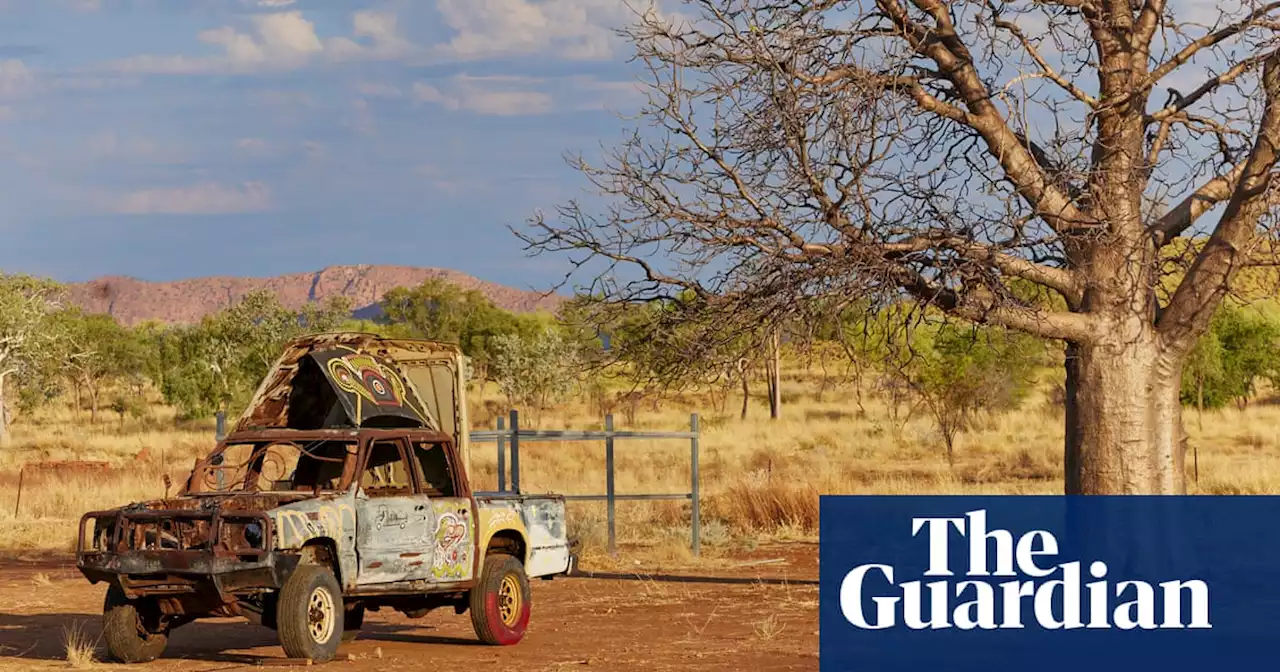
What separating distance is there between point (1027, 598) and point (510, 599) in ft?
14.6

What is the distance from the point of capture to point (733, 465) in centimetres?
3875

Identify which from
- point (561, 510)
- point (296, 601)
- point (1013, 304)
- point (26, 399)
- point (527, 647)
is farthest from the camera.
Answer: point (26, 399)

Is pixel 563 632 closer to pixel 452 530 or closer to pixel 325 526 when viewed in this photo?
pixel 452 530

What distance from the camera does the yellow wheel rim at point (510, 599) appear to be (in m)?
13.4

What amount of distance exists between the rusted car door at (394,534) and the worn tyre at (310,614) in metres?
0.38

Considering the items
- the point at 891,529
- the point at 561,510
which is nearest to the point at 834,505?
the point at 891,529

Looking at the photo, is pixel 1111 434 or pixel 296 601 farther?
pixel 1111 434

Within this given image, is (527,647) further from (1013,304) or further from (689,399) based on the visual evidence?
(689,399)

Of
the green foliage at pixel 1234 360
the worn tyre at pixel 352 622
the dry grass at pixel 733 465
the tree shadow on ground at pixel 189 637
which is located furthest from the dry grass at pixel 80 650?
the green foliage at pixel 1234 360

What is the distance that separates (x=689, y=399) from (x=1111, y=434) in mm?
58422

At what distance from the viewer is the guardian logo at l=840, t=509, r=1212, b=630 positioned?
42.8ft

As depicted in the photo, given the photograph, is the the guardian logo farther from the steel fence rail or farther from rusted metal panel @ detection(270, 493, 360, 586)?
the steel fence rail

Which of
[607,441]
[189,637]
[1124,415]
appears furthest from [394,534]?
[607,441]

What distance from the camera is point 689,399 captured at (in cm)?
7125
